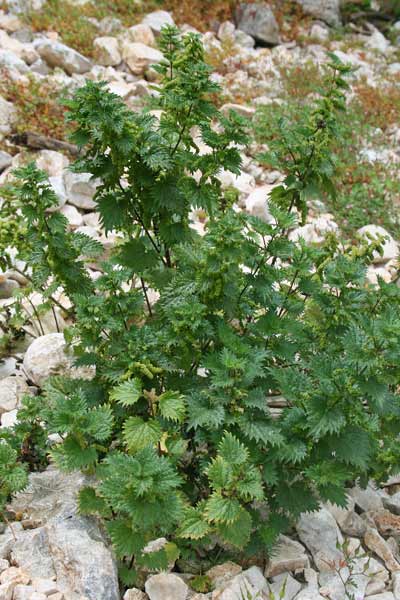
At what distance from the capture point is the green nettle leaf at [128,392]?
2.26 metres

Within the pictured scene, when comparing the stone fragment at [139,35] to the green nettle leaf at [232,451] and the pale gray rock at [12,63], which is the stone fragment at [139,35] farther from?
the green nettle leaf at [232,451]

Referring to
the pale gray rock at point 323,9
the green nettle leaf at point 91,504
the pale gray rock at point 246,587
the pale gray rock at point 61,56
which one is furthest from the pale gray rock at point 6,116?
the pale gray rock at point 323,9

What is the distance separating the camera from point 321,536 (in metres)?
2.76

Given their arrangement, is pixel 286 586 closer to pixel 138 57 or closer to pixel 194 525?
pixel 194 525

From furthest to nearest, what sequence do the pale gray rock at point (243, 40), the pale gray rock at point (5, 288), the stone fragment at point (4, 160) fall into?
the pale gray rock at point (243, 40), the stone fragment at point (4, 160), the pale gray rock at point (5, 288)

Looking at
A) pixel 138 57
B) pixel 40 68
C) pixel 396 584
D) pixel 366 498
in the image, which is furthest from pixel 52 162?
pixel 396 584

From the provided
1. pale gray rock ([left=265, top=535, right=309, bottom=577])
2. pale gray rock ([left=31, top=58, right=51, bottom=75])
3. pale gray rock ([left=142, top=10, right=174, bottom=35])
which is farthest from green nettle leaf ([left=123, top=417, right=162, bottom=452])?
pale gray rock ([left=142, top=10, right=174, bottom=35])

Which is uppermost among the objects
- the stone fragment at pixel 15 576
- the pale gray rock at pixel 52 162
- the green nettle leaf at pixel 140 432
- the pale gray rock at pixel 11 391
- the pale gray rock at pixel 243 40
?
the green nettle leaf at pixel 140 432

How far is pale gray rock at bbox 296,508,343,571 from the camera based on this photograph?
2.68 meters

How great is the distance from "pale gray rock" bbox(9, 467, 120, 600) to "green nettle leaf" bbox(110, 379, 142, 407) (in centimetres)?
57

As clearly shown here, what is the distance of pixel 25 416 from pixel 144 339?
671 mm

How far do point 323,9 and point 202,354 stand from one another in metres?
8.83

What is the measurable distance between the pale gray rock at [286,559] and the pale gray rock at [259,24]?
761 centimetres

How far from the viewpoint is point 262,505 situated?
2742mm
